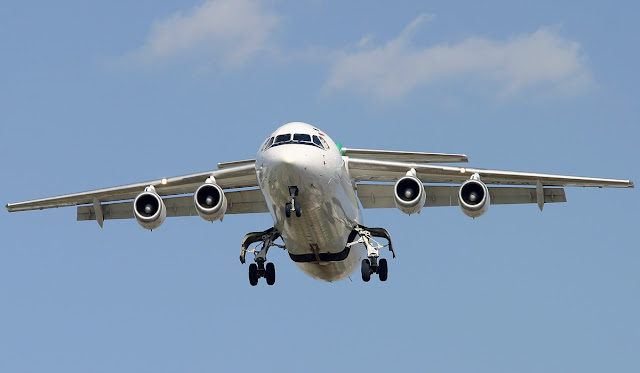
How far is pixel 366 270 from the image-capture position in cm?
2492

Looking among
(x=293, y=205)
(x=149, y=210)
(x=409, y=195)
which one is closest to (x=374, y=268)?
(x=409, y=195)

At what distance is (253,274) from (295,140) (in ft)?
12.5

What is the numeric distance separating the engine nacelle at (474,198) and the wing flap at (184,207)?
482 centimetres

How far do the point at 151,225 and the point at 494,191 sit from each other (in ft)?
22.5

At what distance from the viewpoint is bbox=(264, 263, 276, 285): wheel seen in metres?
25.5

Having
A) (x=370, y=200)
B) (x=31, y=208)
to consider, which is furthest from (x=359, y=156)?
(x=31, y=208)

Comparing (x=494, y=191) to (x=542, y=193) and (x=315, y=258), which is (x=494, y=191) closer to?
(x=542, y=193)

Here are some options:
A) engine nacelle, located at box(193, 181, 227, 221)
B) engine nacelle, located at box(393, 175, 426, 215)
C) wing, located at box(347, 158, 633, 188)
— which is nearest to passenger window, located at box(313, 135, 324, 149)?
wing, located at box(347, 158, 633, 188)

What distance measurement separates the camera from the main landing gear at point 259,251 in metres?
25.1

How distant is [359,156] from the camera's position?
27.5m

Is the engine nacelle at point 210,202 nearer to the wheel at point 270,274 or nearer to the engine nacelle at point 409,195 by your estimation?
the wheel at point 270,274

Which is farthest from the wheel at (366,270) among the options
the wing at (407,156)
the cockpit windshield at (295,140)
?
the cockpit windshield at (295,140)

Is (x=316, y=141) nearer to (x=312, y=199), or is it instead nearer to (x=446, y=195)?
(x=312, y=199)

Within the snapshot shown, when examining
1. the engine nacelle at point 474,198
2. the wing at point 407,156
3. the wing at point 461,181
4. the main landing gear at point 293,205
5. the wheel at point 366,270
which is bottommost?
the wheel at point 366,270
